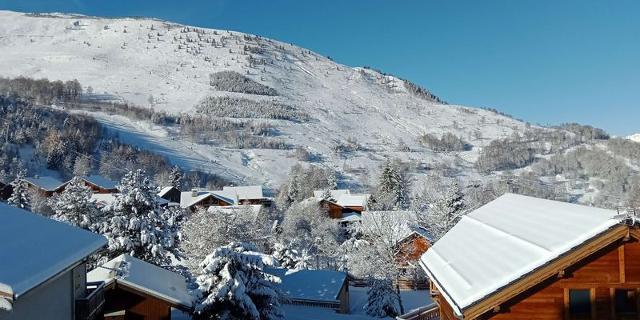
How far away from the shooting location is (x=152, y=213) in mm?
29516

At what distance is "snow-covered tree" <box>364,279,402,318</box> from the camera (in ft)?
102

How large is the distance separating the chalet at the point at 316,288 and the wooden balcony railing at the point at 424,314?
1326 cm

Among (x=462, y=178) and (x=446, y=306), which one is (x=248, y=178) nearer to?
(x=462, y=178)

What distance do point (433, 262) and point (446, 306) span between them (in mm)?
1694

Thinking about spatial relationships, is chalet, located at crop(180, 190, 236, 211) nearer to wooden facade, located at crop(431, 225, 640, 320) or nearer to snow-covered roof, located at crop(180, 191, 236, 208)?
snow-covered roof, located at crop(180, 191, 236, 208)

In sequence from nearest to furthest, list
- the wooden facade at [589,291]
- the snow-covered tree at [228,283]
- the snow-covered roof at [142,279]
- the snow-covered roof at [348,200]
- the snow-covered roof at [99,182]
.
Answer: the wooden facade at [589,291]
the snow-covered tree at [228,283]
the snow-covered roof at [142,279]
the snow-covered roof at [348,200]
the snow-covered roof at [99,182]

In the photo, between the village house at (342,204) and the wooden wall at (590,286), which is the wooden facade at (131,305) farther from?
the village house at (342,204)

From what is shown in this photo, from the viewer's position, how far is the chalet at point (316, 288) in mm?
31562

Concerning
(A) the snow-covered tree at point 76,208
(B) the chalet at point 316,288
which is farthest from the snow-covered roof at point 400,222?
(A) the snow-covered tree at point 76,208

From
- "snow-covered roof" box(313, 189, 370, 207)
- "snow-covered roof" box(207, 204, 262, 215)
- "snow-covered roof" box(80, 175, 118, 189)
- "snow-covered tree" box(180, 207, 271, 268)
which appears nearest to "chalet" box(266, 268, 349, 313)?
"snow-covered tree" box(180, 207, 271, 268)

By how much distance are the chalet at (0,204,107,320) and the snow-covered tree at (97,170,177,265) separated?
1301 centimetres

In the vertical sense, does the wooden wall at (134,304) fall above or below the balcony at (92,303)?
below

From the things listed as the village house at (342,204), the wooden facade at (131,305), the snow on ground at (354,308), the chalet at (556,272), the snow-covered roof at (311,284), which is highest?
the chalet at (556,272)

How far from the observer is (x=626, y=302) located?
444 inches
